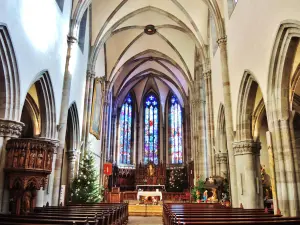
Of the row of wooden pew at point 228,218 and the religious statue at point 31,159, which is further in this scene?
the religious statue at point 31,159

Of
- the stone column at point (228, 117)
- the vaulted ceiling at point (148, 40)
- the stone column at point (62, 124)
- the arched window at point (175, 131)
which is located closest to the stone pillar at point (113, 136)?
the vaulted ceiling at point (148, 40)

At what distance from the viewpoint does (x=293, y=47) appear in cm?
902

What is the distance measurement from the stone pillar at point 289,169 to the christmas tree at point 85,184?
35.3 ft

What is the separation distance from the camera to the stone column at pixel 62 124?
12.9 metres

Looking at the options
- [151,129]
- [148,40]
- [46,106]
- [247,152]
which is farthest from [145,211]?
[151,129]

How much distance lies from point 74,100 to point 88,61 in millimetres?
4148

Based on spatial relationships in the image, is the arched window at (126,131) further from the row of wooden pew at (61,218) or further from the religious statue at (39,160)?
the row of wooden pew at (61,218)

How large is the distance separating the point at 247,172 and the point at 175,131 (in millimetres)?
23330

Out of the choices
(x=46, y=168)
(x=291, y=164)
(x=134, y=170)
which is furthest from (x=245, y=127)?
(x=134, y=170)

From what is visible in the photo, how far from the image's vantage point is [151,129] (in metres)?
36.6

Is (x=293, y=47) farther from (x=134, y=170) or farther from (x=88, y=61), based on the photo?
(x=134, y=170)

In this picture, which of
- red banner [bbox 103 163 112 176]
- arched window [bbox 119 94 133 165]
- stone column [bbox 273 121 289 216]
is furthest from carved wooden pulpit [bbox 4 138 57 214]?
arched window [bbox 119 94 133 165]

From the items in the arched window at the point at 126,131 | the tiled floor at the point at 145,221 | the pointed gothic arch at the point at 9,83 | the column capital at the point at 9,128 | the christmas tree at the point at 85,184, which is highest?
the arched window at the point at 126,131

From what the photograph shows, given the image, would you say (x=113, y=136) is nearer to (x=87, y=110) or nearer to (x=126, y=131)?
(x=126, y=131)
